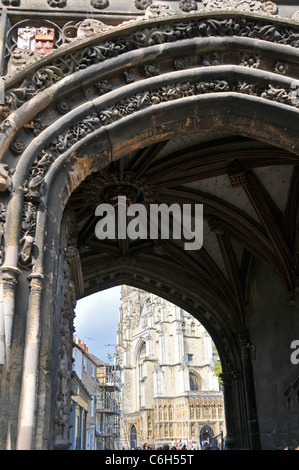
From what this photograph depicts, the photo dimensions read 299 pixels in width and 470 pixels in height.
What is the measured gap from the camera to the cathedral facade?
139 ft

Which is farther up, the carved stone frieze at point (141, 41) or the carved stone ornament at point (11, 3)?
the carved stone ornament at point (11, 3)

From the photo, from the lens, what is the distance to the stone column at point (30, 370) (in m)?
3.44

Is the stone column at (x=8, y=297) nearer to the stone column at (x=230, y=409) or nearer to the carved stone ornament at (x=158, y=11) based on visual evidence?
the carved stone ornament at (x=158, y=11)

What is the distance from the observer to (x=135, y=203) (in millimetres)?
10180

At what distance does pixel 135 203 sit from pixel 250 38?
5.28 metres

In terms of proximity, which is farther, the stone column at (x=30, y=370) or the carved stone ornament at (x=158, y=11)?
the carved stone ornament at (x=158, y=11)

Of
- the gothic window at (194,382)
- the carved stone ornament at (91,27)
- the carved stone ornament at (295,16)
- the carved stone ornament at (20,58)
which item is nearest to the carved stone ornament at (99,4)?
the carved stone ornament at (91,27)

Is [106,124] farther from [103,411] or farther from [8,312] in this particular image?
[103,411]

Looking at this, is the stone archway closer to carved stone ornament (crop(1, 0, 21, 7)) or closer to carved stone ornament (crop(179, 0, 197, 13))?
carved stone ornament (crop(179, 0, 197, 13))

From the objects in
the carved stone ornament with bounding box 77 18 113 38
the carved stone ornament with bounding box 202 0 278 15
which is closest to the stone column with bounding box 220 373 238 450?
the carved stone ornament with bounding box 202 0 278 15

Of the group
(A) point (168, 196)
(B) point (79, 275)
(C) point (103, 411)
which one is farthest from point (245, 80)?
(C) point (103, 411)

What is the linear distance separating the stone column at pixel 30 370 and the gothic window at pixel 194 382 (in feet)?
148

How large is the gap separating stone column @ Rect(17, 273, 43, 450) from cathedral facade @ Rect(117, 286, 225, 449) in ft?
132

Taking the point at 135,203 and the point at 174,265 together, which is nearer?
the point at 135,203
